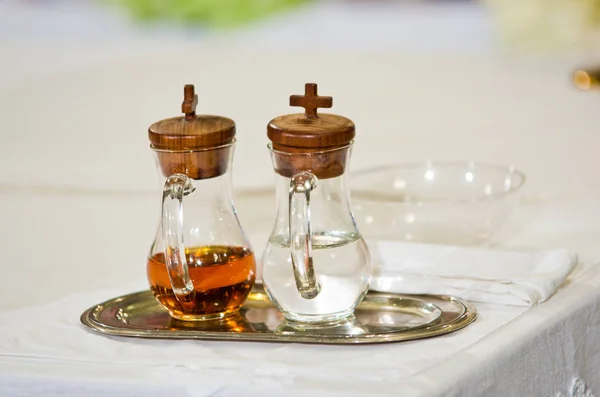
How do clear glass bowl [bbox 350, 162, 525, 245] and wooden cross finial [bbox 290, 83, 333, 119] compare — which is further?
clear glass bowl [bbox 350, 162, 525, 245]

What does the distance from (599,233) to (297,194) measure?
0.40 metres

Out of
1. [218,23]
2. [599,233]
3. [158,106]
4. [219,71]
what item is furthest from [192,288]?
[218,23]

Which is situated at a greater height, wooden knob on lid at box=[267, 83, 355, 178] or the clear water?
wooden knob on lid at box=[267, 83, 355, 178]

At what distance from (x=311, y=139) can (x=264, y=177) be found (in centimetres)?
61

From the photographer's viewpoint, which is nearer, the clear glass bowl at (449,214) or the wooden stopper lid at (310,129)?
the wooden stopper lid at (310,129)

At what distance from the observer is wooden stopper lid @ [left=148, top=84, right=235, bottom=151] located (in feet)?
2.08

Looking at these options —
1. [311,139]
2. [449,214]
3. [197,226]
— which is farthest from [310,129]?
[449,214]

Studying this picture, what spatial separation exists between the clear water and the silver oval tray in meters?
0.01

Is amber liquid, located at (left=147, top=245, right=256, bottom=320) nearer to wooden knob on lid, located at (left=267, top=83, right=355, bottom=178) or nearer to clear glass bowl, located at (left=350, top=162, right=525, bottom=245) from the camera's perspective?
wooden knob on lid, located at (left=267, top=83, right=355, bottom=178)

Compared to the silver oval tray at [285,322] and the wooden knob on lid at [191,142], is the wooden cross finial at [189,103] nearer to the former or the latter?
the wooden knob on lid at [191,142]

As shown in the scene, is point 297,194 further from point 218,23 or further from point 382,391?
point 218,23

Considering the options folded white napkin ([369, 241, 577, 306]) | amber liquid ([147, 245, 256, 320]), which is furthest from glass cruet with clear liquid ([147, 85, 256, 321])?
folded white napkin ([369, 241, 577, 306])

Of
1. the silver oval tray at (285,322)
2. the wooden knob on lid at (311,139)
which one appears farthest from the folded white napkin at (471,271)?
the wooden knob on lid at (311,139)

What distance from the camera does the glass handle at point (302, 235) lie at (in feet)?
1.96
